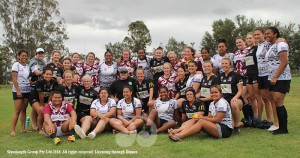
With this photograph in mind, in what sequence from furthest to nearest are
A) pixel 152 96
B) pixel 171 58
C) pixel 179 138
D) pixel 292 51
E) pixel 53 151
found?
pixel 292 51 → pixel 171 58 → pixel 152 96 → pixel 179 138 → pixel 53 151

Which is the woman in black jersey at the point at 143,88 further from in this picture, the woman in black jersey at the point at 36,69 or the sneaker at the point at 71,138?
the woman in black jersey at the point at 36,69

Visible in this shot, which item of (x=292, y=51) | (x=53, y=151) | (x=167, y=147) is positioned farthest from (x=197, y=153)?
(x=292, y=51)

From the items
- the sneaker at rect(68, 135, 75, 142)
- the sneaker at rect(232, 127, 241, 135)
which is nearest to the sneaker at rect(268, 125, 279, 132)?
the sneaker at rect(232, 127, 241, 135)

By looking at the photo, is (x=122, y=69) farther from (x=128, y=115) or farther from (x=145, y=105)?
(x=128, y=115)

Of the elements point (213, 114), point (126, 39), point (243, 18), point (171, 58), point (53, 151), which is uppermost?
point (243, 18)

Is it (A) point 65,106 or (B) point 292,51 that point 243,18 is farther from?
(A) point 65,106

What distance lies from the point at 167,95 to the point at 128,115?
1067 mm

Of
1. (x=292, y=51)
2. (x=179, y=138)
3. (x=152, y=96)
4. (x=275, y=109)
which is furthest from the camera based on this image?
(x=292, y=51)

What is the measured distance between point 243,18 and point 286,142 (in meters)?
48.2

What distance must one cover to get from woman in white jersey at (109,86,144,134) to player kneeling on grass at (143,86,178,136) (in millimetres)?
360

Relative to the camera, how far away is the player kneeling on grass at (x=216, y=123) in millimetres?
5863

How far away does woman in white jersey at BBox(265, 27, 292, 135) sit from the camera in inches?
234

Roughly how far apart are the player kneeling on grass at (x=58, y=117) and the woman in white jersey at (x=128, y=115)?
3.03 ft

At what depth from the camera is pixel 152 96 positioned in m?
7.88
